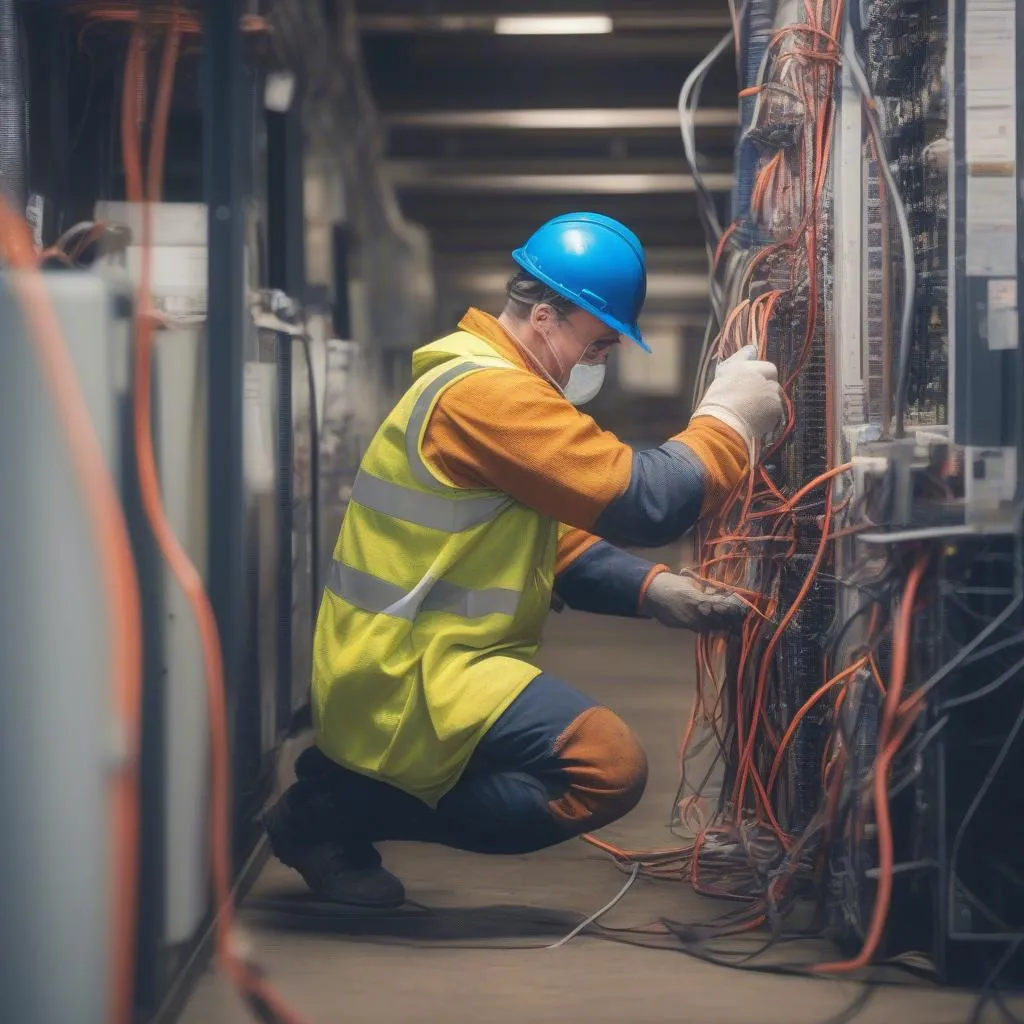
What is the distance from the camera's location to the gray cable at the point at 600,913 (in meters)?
2.61

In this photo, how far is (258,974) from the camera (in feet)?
7.86

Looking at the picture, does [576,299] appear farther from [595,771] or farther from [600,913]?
[600,913]

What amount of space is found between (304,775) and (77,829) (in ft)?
3.92

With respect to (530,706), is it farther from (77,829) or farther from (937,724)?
(77,829)

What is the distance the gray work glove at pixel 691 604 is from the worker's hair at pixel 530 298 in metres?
0.55

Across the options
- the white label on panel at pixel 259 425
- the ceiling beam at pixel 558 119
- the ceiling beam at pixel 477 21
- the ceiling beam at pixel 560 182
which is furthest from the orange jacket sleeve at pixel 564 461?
the ceiling beam at pixel 560 182

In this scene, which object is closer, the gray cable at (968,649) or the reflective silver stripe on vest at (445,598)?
the gray cable at (968,649)

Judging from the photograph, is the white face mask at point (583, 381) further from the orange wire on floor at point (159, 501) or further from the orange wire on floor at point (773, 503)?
the orange wire on floor at point (159, 501)

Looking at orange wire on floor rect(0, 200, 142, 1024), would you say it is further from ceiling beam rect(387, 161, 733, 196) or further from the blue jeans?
ceiling beam rect(387, 161, 733, 196)

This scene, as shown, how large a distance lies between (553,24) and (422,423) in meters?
4.54

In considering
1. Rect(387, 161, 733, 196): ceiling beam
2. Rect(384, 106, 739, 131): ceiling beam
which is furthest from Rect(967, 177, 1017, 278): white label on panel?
Answer: Rect(387, 161, 733, 196): ceiling beam

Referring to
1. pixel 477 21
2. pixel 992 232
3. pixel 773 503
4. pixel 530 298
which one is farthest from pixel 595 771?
pixel 477 21

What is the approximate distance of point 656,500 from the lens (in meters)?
2.60

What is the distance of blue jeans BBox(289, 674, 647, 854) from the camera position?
2672mm
